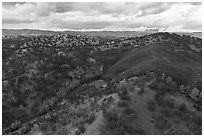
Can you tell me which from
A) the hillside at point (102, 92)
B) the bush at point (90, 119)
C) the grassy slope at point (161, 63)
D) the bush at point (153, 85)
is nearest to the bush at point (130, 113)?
the hillside at point (102, 92)

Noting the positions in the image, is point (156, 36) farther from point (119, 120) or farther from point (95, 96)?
point (119, 120)

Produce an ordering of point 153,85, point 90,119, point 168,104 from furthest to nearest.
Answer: point 153,85, point 168,104, point 90,119

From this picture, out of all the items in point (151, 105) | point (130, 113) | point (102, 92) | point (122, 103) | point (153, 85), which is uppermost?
point (153, 85)

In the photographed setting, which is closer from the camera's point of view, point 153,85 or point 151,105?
point 151,105

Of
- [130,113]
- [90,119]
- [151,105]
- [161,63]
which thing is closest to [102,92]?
[151,105]

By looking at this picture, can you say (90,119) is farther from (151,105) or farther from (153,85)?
(153,85)

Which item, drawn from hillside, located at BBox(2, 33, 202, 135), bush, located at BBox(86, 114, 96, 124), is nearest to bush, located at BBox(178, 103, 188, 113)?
hillside, located at BBox(2, 33, 202, 135)

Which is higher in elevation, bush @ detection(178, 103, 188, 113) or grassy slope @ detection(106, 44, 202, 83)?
grassy slope @ detection(106, 44, 202, 83)

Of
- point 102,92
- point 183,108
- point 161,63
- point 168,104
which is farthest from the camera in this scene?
point 161,63

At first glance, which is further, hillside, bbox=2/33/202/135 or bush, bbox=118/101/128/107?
bush, bbox=118/101/128/107

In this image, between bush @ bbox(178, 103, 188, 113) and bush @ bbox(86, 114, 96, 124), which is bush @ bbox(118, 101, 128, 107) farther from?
bush @ bbox(178, 103, 188, 113)

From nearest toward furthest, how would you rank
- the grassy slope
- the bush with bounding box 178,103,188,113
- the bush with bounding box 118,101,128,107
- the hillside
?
the hillside, the bush with bounding box 118,101,128,107, the bush with bounding box 178,103,188,113, the grassy slope

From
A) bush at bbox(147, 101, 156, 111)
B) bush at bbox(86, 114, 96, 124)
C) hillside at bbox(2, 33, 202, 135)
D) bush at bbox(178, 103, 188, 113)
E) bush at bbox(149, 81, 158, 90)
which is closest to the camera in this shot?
bush at bbox(86, 114, 96, 124)

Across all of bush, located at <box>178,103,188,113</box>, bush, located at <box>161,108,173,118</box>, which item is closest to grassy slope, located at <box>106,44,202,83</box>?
bush, located at <box>178,103,188,113</box>
